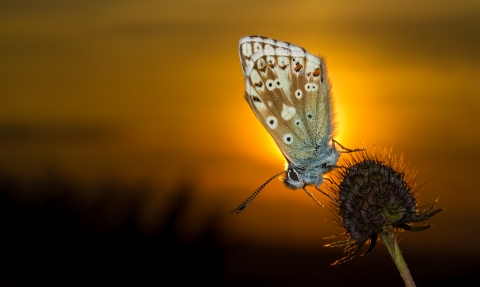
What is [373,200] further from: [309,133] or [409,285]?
[409,285]

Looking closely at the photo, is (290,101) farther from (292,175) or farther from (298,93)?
(292,175)

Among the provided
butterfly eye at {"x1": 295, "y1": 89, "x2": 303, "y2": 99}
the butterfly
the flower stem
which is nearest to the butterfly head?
the butterfly

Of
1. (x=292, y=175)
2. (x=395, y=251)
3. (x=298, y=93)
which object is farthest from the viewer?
(x=292, y=175)

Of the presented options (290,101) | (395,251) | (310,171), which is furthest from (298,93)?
(395,251)

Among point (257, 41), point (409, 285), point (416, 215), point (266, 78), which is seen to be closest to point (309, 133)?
point (266, 78)

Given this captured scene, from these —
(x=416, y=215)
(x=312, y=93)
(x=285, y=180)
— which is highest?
(x=312, y=93)

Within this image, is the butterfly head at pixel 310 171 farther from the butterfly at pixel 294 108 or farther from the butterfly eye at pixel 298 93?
the butterfly eye at pixel 298 93
